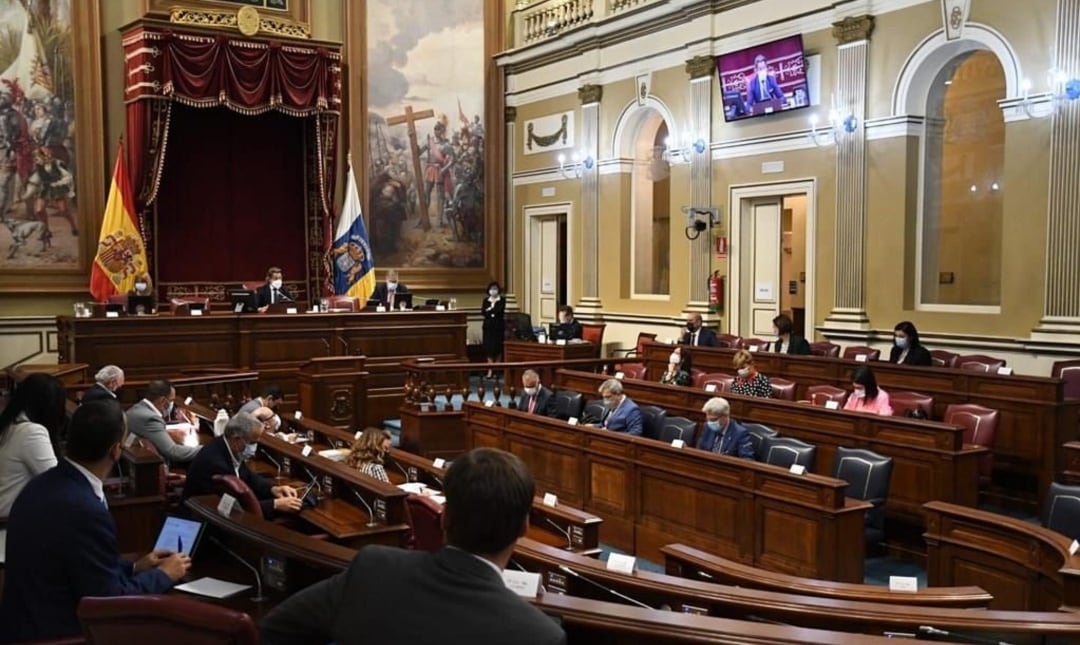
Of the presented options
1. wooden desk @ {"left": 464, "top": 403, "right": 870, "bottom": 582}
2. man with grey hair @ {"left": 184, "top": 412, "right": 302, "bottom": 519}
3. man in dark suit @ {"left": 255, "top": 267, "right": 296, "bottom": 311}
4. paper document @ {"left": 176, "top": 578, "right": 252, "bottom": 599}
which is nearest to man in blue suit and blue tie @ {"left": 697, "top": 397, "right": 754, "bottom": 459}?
wooden desk @ {"left": 464, "top": 403, "right": 870, "bottom": 582}

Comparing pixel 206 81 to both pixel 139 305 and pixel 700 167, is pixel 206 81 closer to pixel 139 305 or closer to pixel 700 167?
pixel 139 305

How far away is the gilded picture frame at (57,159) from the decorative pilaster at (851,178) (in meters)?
9.82

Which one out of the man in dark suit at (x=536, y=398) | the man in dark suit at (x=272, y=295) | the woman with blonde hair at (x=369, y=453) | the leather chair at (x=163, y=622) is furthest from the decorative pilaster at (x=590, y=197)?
the leather chair at (x=163, y=622)

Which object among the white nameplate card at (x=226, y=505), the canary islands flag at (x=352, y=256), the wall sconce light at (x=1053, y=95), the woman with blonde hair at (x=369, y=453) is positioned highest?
the wall sconce light at (x=1053, y=95)

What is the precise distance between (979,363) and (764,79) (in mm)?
4703

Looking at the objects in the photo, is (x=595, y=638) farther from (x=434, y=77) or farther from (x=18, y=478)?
(x=434, y=77)

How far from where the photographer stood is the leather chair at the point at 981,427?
662cm

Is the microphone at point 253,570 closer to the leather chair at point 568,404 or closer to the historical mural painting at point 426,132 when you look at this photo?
the leather chair at point 568,404

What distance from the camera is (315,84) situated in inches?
530

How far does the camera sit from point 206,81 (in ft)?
41.6

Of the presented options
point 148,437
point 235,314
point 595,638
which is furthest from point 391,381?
point 595,638

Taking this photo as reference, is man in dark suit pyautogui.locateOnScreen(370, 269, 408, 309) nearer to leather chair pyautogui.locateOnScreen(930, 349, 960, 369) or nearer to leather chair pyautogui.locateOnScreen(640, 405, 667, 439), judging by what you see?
leather chair pyautogui.locateOnScreen(640, 405, 667, 439)

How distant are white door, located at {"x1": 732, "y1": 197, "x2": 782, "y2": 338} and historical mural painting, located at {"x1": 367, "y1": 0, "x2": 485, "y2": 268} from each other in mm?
5519

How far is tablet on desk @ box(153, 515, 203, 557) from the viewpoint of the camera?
3.17 meters
